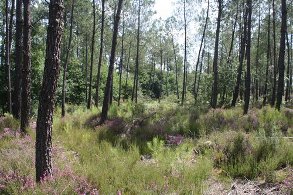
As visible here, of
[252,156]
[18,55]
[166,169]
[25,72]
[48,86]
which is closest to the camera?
[48,86]

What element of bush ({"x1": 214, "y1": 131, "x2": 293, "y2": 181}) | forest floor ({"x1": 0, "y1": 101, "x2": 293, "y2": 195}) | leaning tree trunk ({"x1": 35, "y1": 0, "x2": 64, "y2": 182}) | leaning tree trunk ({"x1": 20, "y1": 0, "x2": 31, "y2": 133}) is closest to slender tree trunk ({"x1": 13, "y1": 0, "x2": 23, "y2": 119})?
leaning tree trunk ({"x1": 20, "y1": 0, "x2": 31, "y2": 133})

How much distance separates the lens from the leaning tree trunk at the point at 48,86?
552 centimetres

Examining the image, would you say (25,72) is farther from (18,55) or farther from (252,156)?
(252,156)

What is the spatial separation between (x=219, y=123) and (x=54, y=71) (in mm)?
8246

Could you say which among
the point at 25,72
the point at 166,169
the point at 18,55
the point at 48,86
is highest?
the point at 18,55

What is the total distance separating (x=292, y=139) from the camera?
8.58 metres

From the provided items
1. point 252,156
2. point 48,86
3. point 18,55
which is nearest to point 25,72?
point 18,55

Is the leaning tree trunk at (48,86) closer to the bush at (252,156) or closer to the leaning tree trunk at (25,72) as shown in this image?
the bush at (252,156)

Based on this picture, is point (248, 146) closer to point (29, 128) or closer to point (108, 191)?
point (108, 191)

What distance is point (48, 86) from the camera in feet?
18.2

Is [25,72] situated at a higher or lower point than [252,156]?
higher

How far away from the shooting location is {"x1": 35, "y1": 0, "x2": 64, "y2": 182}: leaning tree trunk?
5.52 meters

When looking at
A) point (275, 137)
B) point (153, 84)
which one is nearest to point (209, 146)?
point (275, 137)

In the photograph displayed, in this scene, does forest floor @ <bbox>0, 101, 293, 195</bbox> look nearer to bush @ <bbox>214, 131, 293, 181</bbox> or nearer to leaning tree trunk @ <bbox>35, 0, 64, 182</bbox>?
bush @ <bbox>214, 131, 293, 181</bbox>
